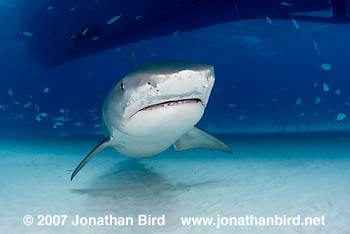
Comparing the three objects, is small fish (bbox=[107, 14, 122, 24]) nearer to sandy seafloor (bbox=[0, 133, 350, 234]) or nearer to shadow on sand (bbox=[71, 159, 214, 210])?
sandy seafloor (bbox=[0, 133, 350, 234])

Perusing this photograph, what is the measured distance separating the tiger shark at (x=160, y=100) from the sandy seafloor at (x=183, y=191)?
1.15 meters

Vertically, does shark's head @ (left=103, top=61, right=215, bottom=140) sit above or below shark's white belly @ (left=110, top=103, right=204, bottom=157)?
above

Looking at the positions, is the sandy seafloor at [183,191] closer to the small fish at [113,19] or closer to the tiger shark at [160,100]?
the tiger shark at [160,100]

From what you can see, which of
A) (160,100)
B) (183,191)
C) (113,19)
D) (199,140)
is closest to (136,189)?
(183,191)

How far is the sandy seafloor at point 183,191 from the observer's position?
373 centimetres

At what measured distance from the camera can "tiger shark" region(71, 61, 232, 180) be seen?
109 inches

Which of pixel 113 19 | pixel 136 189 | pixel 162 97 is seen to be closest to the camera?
pixel 162 97

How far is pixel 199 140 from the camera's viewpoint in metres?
5.33

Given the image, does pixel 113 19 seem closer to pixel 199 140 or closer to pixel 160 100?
pixel 199 140

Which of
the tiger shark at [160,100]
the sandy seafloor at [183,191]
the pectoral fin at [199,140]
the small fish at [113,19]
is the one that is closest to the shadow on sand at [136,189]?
the sandy seafloor at [183,191]

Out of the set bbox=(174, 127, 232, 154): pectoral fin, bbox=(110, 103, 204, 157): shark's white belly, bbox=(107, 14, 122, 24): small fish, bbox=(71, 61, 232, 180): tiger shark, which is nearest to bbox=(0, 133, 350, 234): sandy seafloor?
bbox=(174, 127, 232, 154): pectoral fin

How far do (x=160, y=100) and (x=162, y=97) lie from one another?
0.07 metres

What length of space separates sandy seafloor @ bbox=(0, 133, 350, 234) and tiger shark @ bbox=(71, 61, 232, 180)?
1.15 metres

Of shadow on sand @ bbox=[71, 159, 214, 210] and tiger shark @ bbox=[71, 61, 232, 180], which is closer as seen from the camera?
tiger shark @ bbox=[71, 61, 232, 180]
